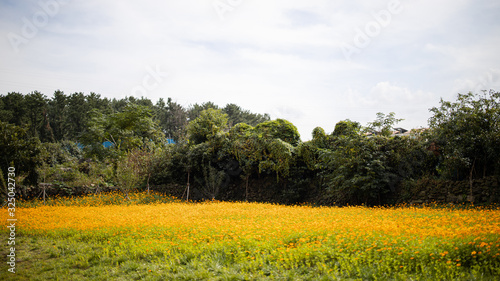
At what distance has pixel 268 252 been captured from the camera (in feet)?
20.4

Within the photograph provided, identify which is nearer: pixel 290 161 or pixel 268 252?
pixel 268 252

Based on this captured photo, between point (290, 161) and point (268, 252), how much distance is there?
11.4m

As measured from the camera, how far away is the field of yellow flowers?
502 centimetres

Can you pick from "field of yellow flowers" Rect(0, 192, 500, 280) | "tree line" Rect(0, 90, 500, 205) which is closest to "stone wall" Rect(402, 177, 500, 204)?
"tree line" Rect(0, 90, 500, 205)

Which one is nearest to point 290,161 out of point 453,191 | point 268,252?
point 453,191

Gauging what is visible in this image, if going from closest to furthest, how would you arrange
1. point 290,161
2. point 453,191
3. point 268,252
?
point 268,252, point 453,191, point 290,161

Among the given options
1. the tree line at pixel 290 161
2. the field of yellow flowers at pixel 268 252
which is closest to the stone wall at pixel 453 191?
the tree line at pixel 290 161

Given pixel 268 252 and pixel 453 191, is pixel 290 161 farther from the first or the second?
pixel 268 252

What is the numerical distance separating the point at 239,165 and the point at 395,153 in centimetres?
917

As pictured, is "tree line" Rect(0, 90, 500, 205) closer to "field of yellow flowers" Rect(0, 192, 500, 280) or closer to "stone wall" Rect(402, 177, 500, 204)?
"stone wall" Rect(402, 177, 500, 204)

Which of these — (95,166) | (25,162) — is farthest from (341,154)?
(95,166)

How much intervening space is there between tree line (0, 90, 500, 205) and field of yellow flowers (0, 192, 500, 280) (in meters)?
5.16

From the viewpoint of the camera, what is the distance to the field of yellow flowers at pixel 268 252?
5.02m

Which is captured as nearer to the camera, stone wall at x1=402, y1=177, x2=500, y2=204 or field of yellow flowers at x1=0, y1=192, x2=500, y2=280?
field of yellow flowers at x1=0, y1=192, x2=500, y2=280
